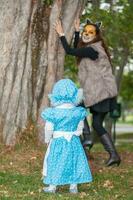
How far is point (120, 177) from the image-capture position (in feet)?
26.9

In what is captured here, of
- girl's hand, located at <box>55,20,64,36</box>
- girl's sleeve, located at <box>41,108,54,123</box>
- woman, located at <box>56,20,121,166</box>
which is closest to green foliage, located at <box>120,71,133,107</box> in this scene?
girl's hand, located at <box>55,20,64,36</box>

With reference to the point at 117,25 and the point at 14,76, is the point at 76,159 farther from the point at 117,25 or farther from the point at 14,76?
the point at 117,25

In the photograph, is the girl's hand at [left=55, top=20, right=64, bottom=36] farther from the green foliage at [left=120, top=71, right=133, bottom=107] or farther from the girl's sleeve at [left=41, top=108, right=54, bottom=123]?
the green foliage at [left=120, top=71, right=133, bottom=107]

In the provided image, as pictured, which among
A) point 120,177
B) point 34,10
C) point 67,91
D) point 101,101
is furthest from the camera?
point 34,10

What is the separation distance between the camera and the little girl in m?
6.85

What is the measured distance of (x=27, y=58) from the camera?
363 inches

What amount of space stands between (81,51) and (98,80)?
0.56 meters

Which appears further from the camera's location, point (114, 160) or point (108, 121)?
point (108, 121)

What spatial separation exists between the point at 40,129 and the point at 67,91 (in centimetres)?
264

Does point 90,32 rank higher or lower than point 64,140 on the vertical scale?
higher

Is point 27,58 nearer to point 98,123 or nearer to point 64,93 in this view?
point 98,123

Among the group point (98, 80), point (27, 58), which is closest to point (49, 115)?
point (98, 80)

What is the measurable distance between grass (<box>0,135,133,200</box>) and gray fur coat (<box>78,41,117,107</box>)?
3.51ft

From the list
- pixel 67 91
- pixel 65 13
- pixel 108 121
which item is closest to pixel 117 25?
pixel 108 121
